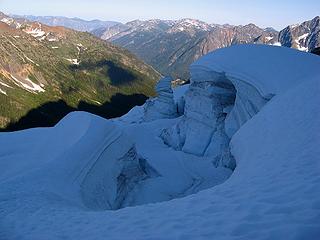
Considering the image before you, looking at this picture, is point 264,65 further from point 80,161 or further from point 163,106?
point 163,106

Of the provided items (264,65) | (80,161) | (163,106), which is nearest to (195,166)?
(264,65)

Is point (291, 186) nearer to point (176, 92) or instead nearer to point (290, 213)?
point (290, 213)

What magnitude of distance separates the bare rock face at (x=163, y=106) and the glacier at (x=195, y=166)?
0.26 metres

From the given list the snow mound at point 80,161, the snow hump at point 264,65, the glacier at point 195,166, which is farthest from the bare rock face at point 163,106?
the snow mound at point 80,161

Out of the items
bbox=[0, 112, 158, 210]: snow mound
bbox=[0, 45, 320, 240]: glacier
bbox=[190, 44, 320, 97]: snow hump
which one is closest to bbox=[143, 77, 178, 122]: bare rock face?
bbox=[0, 45, 320, 240]: glacier

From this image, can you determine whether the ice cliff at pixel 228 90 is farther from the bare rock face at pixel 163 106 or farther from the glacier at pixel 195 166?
the bare rock face at pixel 163 106

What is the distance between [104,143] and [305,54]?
19.7 m

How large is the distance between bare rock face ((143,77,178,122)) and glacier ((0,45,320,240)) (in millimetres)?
259

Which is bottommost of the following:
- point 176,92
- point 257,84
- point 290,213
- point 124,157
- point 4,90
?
point 4,90

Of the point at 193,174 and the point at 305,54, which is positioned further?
the point at 305,54

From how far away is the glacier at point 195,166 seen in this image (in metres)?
9.75

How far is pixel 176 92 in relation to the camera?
6862cm

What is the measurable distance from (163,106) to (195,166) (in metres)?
20.1

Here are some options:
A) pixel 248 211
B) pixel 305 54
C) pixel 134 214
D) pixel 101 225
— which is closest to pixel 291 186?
pixel 248 211
